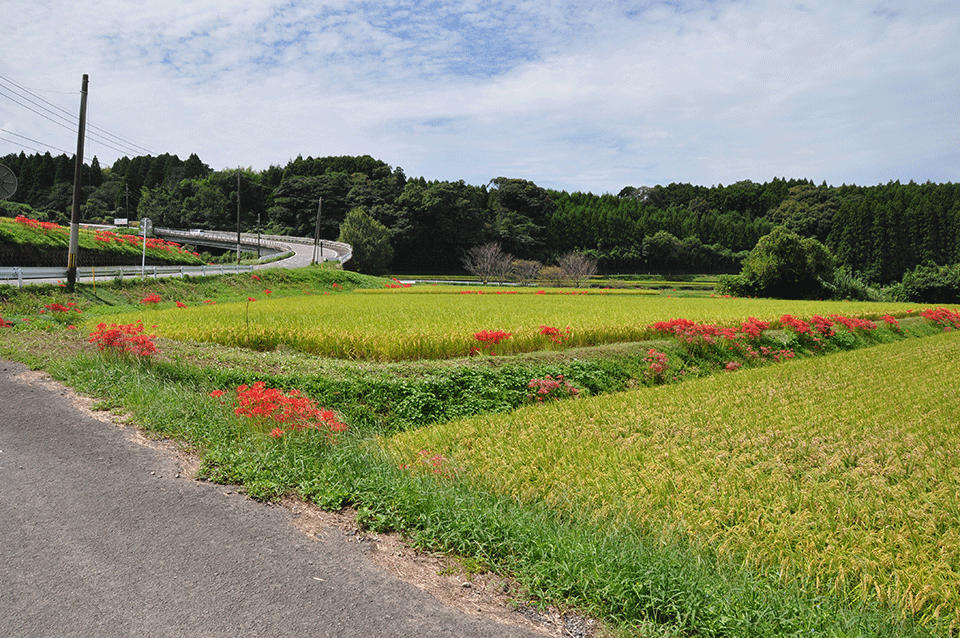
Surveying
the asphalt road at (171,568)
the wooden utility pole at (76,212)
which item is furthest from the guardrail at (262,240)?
the asphalt road at (171,568)

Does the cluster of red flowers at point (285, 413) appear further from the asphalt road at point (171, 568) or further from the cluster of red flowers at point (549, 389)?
the cluster of red flowers at point (549, 389)

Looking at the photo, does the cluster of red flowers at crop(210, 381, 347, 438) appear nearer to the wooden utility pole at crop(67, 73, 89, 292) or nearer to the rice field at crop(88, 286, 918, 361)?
the rice field at crop(88, 286, 918, 361)

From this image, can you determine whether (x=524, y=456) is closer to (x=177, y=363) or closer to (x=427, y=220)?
(x=177, y=363)

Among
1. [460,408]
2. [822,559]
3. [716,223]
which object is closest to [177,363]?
[460,408]

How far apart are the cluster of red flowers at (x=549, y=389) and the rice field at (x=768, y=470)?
602 millimetres

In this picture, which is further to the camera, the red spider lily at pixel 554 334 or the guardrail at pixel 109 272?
the guardrail at pixel 109 272

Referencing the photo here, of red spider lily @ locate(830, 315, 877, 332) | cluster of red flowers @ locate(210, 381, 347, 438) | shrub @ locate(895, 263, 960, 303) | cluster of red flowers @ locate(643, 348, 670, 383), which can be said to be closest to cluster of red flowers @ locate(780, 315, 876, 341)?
red spider lily @ locate(830, 315, 877, 332)

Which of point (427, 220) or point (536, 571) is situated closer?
point (536, 571)

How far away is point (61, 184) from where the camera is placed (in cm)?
7388

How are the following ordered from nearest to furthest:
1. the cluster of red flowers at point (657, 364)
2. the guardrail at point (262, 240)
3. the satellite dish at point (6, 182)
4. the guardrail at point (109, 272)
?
1. the cluster of red flowers at point (657, 364)
2. the satellite dish at point (6, 182)
3. the guardrail at point (109, 272)
4. the guardrail at point (262, 240)

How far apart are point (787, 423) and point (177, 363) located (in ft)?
29.7

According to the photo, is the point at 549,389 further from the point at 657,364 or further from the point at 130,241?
the point at 130,241

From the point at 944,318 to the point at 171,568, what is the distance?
95.4ft

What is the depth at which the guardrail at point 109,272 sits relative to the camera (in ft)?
51.8
